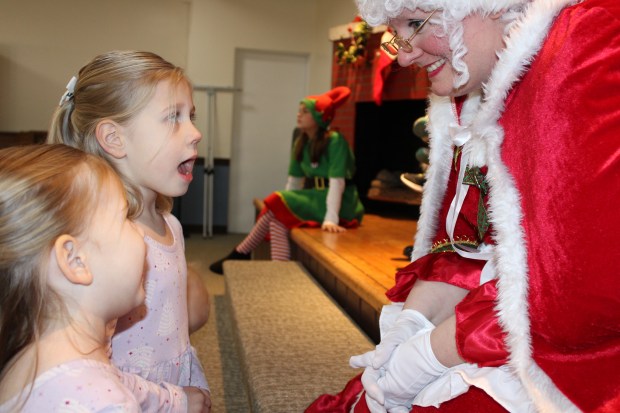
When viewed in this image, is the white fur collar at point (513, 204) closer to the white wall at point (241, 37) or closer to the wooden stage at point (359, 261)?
the wooden stage at point (359, 261)

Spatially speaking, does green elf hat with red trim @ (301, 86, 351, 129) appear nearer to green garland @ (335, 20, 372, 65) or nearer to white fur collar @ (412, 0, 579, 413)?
green garland @ (335, 20, 372, 65)

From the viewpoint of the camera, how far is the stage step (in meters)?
1.51

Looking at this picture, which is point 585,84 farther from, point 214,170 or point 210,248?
point 214,170

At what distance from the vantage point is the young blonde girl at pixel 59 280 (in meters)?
0.77

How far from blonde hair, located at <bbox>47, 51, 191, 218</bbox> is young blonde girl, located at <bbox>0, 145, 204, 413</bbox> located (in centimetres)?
27

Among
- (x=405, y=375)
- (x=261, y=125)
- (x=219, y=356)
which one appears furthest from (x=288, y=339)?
(x=261, y=125)

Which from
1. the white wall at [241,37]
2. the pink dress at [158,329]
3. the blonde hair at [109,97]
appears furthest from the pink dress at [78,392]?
the white wall at [241,37]

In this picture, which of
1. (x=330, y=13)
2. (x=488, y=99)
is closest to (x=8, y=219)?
(x=488, y=99)

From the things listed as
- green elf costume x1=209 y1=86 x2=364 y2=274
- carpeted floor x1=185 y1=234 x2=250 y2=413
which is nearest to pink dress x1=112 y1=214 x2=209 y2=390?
carpeted floor x1=185 y1=234 x2=250 y2=413

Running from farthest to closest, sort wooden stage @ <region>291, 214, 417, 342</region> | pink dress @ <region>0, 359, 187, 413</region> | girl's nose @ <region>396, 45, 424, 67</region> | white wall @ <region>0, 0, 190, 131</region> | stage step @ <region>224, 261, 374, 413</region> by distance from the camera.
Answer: white wall @ <region>0, 0, 190, 131</region> → wooden stage @ <region>291, 214, 417, 342</region> → stage step @ <region>224, 261, 374, 413</region> → girl's nose @ <region>396, 45, 424, 67</region> → pink dress @ <region>0, 359, 187, 413</region>

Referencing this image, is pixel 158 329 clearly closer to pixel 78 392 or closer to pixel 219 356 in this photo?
pixel 78 392

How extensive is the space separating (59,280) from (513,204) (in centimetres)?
66

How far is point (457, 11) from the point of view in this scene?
975mm

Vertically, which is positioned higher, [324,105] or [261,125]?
[324,105]
